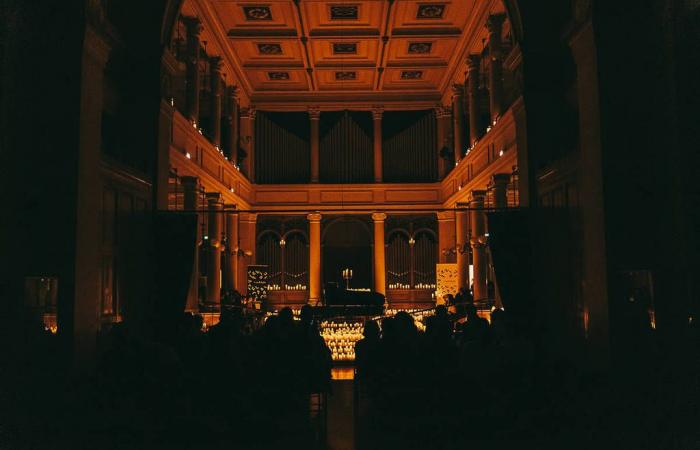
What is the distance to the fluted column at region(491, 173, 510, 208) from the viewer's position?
11.5m

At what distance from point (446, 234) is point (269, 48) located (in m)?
7.56

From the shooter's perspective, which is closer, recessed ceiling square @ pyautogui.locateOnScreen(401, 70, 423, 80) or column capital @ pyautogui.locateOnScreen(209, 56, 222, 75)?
column capital @ pyautogui.locateOnScreen(209, 56, 222, 75)

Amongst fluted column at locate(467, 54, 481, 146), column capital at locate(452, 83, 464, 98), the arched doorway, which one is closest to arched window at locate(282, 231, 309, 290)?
the arched doorway

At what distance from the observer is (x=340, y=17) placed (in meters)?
14.3

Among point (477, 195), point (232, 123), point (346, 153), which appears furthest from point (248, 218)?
point (477, 195)

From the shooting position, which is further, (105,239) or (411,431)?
(105,239)

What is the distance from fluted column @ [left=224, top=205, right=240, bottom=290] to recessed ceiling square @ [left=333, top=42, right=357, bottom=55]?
4830mm

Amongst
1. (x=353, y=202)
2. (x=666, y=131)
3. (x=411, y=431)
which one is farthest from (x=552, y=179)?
(x=353, y=202)

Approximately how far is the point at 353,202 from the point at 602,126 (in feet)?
45.0

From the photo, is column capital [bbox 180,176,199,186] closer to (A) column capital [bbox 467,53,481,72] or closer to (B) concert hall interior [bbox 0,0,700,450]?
(B) concert hall interior [bbox 0,0,700,450]

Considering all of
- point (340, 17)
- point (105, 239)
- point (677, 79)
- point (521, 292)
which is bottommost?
point (521, 292)

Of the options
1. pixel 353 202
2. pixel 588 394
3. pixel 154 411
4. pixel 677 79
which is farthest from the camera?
pixel 353 202

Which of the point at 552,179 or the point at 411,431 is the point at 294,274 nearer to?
the point at 552,179

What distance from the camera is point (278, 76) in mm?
18125
